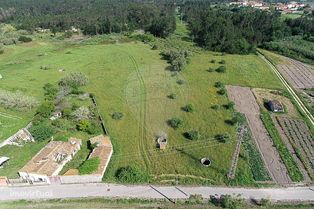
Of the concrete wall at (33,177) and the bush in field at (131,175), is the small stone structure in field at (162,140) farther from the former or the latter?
the concrete wall at (33,177)

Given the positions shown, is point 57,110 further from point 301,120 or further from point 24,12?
point 24,12

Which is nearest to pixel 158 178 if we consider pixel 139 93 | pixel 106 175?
pixel 106 175

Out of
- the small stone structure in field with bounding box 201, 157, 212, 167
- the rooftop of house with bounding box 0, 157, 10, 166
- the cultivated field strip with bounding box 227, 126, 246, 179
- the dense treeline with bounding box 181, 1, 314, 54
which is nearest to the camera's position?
the cultivated field strip with bounding box 227, 126, 246, 179

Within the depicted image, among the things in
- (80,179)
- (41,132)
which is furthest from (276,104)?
(41,132)

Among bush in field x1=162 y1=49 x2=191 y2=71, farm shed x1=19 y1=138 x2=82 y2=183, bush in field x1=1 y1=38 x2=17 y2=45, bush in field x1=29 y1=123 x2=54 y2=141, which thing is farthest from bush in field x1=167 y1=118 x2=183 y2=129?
bush in field x1=1 y1=38 x2=17 y2=45

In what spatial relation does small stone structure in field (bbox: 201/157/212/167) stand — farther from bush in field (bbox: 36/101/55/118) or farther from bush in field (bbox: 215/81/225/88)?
bush in field (bbox: 36/101/55/118)

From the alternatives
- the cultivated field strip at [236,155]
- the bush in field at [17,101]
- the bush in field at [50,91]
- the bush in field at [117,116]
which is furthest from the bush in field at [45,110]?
the cultivated field strip at [236,155]
